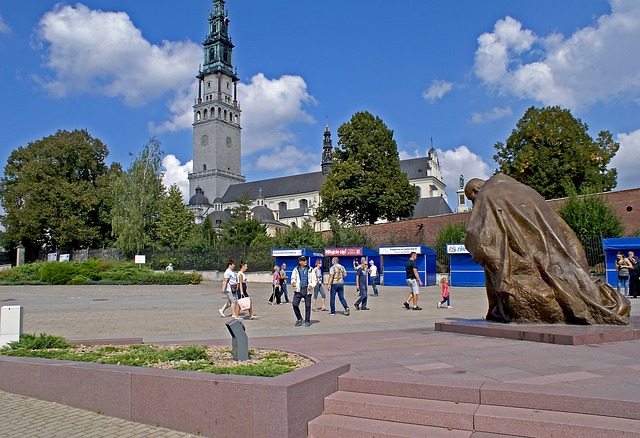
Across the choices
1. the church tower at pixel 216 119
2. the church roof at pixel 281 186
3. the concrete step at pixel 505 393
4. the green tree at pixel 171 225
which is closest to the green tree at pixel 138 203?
the green tree at pixel 171 225

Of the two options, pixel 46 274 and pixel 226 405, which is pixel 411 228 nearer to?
pixel 46 274

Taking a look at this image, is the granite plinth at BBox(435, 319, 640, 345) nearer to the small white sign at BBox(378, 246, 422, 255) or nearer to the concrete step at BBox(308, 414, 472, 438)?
the concrete step at BBox(308, 414, 472, 438)

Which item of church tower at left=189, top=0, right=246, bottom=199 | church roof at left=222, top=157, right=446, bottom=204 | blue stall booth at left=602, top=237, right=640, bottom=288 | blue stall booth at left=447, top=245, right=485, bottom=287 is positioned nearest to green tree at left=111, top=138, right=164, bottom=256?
blue stall booth at left=447, top=245, right=485, bottom=287

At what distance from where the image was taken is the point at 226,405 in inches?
206

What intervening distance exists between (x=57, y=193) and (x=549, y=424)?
5555 centimetres

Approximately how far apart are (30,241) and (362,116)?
37084mm

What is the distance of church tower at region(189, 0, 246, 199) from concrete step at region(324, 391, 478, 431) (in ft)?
371

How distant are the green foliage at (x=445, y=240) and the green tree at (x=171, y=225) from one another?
24237 millimetres

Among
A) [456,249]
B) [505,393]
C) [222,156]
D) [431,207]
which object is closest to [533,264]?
[505,393]

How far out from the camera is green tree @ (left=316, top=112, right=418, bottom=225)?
167ft

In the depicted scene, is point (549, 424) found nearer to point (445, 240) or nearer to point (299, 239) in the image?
point (445, 240)

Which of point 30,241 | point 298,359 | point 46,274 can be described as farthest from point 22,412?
point 30,241

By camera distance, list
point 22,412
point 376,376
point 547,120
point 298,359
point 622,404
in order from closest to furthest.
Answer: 1. point 622,404
2. point 376,376
3. point 22,412
4. point 298,359
5. point 547,120

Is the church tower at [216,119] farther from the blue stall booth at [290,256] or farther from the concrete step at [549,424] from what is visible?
the concrete step at [549,424]
